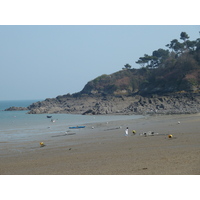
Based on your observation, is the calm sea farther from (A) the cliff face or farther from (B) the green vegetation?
(B) the green vegetation

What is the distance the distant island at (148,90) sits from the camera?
56312mm

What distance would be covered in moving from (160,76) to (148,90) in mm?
6429

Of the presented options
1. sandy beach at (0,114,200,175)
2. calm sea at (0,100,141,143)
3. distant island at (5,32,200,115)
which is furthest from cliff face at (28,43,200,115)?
sandy beach at (0,114,200,175)

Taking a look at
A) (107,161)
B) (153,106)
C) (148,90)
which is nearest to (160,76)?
(148,90)

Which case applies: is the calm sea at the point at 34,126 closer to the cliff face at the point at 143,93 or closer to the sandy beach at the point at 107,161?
the sandy beach at the point at 107,161

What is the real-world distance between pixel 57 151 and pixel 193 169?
868cm

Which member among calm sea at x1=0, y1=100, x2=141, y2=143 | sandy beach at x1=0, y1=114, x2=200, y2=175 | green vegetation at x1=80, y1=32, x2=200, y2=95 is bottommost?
sandy beach at x1=0, y1=114, x2=200, y2=175

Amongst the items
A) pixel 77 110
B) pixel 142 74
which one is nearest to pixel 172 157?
pixel 77 110

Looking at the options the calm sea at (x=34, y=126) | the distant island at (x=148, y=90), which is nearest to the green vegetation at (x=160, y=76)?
the distant island at (x=148, y=90)

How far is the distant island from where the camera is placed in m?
56.3

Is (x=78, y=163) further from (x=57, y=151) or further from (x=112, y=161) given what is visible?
(x=57, y=151)

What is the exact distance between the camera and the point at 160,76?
77750 millimetres

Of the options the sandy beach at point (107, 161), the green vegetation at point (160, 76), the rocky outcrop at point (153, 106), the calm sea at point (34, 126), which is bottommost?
the sandy beach at point (107, 161)

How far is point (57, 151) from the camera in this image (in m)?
16.3
